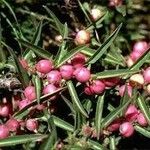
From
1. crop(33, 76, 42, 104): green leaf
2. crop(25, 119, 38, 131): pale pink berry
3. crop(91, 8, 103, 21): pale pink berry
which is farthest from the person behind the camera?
crop(91, 8, 103, 21): pale pink berry

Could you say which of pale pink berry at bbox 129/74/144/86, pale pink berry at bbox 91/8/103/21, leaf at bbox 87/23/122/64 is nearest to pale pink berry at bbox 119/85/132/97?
pale pink berry at bbox 129/74/144/86

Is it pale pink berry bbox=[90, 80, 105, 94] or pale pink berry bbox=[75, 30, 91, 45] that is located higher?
pale pink berry bbox=[75, 30, 91, 45]

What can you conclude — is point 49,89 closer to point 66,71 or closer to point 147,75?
point 66,71

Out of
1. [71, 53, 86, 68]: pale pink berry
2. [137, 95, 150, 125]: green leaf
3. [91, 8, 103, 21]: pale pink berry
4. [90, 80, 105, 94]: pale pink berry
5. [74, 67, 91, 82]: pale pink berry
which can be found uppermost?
[91, 8, 103, 21]: pale pink berry

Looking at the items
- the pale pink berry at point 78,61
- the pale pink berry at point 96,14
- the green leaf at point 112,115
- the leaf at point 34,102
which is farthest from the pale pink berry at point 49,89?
the pale pink berry at point 96,14

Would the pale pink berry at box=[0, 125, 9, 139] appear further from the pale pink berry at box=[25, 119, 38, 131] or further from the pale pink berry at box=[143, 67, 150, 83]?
the pale pink berry at box=[143, 67, 150, 83]

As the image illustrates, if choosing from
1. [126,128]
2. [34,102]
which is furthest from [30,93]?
[126,128]

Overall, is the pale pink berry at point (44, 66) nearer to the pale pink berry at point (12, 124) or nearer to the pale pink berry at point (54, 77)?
the pale pink berry at point (54, 77)
